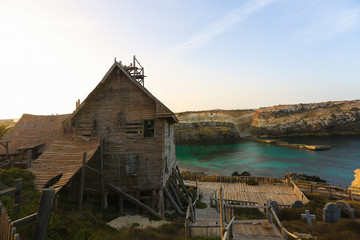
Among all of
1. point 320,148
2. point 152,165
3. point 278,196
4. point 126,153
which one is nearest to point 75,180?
point 126,153

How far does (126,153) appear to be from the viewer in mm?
14047

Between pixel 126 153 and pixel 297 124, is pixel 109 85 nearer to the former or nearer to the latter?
pixel 126 153

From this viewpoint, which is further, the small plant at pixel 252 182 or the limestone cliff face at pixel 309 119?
the limestone cliff face at pixel 309 119

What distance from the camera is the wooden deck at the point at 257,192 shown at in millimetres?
19812

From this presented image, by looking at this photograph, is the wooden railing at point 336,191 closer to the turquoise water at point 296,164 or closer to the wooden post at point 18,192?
the turquoise water at point 296,164

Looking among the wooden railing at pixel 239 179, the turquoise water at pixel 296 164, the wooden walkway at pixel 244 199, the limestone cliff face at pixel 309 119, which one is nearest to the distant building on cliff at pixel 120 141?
the wooden walkway at pixel 244 199

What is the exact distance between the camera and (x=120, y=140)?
14.2 metres

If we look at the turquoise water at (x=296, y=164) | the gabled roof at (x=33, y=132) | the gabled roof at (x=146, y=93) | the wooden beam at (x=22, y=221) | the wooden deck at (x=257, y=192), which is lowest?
the turquoise water at (x=296, y=164)

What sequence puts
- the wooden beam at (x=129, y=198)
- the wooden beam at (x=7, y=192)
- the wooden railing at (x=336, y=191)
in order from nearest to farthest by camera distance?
1. the wooden beam at (x=7, y=192)
2. the wooden beam at (x=129, y=198)
3. the wooden railing at (x=336, y=191)

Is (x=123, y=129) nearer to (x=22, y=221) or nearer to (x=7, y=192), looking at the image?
(x=7, y=192)

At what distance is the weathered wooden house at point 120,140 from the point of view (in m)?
13.8

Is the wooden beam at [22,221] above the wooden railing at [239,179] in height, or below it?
above

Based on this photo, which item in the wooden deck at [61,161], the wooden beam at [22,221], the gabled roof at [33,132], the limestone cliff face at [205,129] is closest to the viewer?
the wooden beam at [22,221]

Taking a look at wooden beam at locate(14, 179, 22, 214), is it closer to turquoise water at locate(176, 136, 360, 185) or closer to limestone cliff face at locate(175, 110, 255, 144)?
turquoise water at locate(176, 136, 360, 185)
